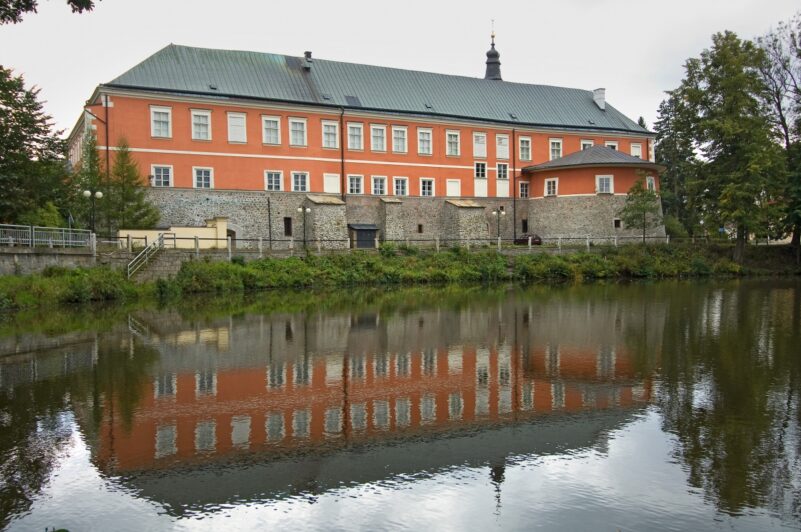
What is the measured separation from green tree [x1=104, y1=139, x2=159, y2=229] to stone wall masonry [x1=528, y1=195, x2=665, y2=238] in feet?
88.8

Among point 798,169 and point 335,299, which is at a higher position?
point 798,169

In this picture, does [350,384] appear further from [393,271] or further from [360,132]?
[360,132]

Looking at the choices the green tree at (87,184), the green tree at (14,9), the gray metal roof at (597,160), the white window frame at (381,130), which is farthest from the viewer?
the gray metal roof at (597,160)

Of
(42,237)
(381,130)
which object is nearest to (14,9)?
(42,237)

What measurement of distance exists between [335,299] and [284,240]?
1229cm

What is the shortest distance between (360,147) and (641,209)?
60.3 feet

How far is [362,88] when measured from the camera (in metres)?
46.8

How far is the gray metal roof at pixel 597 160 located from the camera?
4712cm

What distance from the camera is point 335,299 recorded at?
2759 centimetres

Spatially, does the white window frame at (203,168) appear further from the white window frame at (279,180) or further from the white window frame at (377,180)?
the white window frame at (377,180)

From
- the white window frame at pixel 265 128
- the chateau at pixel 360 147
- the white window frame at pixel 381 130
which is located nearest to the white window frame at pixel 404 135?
the chateau at pixel 360 147

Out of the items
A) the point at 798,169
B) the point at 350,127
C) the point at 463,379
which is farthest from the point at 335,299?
the point at 798,169

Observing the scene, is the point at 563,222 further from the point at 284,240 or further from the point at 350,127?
the point at 284,240

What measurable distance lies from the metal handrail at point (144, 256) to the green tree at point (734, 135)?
104ft
